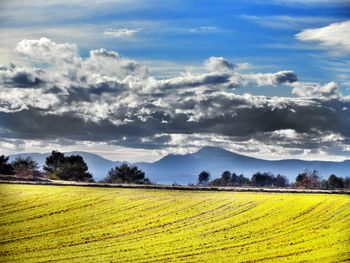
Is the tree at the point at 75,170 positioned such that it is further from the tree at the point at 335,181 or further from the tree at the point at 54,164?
the tree at the point at 335,181

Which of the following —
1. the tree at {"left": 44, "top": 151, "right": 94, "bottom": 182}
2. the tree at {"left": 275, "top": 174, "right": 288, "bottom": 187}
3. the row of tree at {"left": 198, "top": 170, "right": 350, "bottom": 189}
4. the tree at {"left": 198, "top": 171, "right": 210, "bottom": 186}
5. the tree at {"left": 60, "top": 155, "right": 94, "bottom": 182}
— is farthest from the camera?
A: the tree at {"left": 275, "top": 174, "right": 288, "bottom": 187}

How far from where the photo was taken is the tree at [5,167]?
12920 millimetres

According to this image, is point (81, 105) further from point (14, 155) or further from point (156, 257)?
point (156, 257)

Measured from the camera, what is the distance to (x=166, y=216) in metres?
14.0

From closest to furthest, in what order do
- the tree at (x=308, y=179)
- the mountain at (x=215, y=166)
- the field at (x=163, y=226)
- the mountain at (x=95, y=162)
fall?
1. the field at (x=163, y=226)
2. the mountain at (x=95, y=162)
3. the mountain at (x=215, y=166)
4. the tree at (x=308, y=179)

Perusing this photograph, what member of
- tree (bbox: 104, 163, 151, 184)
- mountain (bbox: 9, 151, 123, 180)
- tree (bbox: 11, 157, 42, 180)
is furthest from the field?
mountain (bbox: 9, 151, 123, 180)

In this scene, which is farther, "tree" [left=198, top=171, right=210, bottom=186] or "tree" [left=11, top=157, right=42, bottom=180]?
"tree" [left=198, top=171, right=210, bottom=186]

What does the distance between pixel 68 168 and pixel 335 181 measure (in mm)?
6303

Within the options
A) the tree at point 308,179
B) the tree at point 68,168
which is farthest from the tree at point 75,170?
the tree at point 308,179

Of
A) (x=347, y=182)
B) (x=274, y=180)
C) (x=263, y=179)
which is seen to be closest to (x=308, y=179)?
(x=274, y=180)

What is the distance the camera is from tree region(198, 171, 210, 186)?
47.4ft

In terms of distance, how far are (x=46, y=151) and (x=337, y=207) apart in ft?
21.9

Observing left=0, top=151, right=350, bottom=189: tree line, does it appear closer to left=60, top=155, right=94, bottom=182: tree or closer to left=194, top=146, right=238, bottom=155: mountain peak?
left=60, top=155, right=94, bottom=182: tree

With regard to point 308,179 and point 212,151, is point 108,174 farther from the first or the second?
point 308,179
